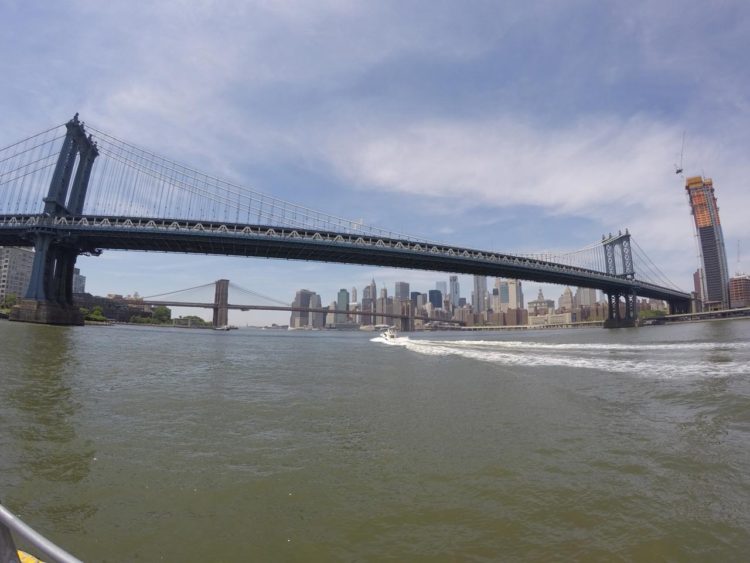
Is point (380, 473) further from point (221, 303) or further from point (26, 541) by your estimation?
point (221, 303)

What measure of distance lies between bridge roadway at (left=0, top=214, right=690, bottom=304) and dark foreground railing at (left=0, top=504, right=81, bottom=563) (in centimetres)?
4844

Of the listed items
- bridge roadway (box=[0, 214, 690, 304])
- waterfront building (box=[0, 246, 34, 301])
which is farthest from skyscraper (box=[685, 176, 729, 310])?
waterfront building (box=[0, 246, 34, 301])

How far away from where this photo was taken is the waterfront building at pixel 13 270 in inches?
4210

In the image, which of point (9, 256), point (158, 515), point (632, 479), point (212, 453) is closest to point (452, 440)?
point (632, 479)

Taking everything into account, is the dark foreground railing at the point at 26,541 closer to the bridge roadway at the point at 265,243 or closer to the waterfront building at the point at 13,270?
the bridge roadway at the point at 265,243

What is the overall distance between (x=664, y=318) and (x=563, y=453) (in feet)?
356

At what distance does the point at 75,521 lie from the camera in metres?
3.76

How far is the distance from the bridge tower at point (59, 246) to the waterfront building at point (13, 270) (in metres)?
77.6

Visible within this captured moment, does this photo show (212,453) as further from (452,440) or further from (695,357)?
(695,357)

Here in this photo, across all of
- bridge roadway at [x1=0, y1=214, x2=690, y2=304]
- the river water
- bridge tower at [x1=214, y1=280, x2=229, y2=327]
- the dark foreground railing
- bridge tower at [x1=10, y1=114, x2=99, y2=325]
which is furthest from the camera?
bridge tower at [x1=214, y1=280, x2=229, y2=327]

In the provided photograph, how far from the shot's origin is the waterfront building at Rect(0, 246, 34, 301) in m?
107

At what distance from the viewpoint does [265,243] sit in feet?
161

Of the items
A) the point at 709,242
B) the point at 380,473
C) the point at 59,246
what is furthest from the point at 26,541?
the point at 709,242

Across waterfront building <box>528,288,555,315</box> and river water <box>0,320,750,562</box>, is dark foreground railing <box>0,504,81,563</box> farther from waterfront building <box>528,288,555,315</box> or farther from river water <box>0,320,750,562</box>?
waterfront building <box>528,288,555,315</box>
